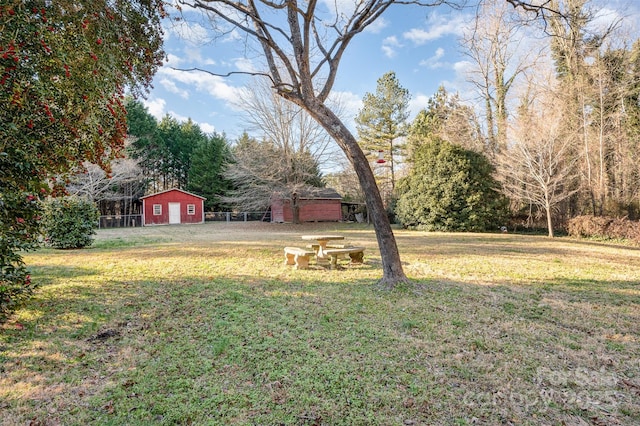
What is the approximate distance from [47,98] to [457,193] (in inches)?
702

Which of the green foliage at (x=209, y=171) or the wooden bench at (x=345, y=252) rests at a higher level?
the green foliage at (x=209, y=171)

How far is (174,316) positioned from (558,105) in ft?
64.5

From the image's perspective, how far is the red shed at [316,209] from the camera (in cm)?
2600

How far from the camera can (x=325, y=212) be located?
90.1 ft

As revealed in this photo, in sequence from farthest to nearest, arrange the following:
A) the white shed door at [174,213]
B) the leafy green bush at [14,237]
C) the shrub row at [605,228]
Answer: the white shed door at [174,213] < the shrub row at [605,228] < the leafy green bush at [14,237]

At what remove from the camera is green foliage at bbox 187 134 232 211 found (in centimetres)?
3384

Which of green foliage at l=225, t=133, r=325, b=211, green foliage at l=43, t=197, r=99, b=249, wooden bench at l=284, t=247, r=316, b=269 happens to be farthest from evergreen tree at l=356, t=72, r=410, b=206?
green foliage at l=43, t=197, r=99, b=249

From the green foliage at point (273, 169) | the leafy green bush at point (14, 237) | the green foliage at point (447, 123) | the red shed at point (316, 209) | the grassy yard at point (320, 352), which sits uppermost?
the green foliage at point (447, 123)

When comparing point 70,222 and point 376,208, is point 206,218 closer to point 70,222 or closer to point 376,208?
point 70,222

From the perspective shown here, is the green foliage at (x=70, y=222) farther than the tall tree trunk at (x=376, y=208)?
Yes

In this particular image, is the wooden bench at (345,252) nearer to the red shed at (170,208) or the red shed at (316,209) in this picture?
the red shed at (316,209)

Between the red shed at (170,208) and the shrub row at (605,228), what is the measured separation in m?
28.1

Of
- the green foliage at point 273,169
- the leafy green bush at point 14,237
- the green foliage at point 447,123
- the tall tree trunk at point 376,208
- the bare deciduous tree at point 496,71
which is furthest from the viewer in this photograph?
the green foliage at point 447,123

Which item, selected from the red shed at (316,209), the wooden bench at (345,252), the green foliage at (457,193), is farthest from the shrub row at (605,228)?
the red shed at (316,209)
